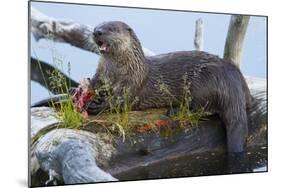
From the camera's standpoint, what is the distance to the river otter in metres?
3.31

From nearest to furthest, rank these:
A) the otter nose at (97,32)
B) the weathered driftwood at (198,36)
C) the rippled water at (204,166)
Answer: the otter nose at (97,32)
the rippled water at (204,166)
the weathered driftwood at (198,36)

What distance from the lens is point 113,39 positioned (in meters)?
3.31

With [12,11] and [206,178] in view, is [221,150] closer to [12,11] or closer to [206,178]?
[206,178]

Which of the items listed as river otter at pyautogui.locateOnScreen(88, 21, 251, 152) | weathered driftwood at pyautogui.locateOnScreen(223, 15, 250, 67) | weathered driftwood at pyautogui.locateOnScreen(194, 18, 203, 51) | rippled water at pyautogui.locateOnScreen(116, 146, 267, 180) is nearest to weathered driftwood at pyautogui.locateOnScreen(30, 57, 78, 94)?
river otter at pyautogui.locateOnScreen(88, 21, 251, 152)

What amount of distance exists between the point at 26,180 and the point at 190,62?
131 centimetres

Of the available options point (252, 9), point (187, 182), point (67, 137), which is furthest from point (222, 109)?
point (67, 137)

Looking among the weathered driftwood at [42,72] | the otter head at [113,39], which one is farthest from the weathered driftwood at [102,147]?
the otter head at [113,39]

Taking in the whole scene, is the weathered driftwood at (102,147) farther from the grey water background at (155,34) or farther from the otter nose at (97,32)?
the otter nose at (97,32)

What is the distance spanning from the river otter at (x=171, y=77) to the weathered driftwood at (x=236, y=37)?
0.06 metres

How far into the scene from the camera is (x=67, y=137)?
3199 millimetres

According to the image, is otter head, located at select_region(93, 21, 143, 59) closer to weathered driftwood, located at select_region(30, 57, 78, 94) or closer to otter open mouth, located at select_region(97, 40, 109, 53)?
otter open mouth, located at select_region(97, 40, 109, 53)

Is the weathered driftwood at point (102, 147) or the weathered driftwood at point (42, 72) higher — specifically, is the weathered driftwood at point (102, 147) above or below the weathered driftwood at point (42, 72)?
below

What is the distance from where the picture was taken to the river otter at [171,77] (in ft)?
10.9

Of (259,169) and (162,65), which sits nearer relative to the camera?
(162,65)
